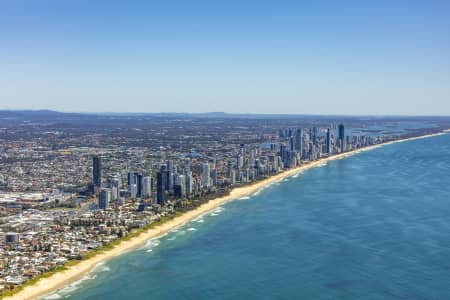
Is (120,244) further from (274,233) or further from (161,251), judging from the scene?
(274,233)

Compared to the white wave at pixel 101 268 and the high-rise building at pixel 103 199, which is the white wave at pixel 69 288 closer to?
the white wave at pixel 101 268

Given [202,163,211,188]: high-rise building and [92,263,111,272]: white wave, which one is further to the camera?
[202,163,211,188]: high-rise building

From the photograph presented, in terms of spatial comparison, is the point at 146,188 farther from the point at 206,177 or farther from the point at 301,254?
the point at 301,254

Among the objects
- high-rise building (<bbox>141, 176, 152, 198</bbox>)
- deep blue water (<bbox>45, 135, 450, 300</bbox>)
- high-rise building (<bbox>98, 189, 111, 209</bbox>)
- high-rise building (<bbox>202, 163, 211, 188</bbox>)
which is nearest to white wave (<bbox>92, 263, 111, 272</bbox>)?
deep blue water (<bbox>45, 135, 450, 300</bbox>)

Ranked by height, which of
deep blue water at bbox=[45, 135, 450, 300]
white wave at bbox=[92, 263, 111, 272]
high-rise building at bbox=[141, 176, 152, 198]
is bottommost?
white wave at bbox=[92, 263, 111, 272]

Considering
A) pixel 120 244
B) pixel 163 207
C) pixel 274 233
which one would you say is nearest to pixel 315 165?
pixel 163 207

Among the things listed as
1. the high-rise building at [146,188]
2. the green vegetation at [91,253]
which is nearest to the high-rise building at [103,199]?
the high-rise building at [146,188]

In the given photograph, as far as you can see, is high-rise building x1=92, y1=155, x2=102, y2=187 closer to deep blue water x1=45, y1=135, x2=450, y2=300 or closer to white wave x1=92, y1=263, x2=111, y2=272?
deep blue water x1=45, y1=135, x2=450, y2=300

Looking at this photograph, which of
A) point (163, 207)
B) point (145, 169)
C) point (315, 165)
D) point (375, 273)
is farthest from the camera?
point (315, 165)
